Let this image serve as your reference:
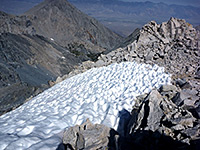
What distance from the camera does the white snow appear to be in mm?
6676

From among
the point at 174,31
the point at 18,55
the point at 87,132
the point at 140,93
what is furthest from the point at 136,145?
the point at 18,55

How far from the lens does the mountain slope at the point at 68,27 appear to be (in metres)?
112

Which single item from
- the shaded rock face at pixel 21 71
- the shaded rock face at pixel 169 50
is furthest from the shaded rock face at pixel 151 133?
the shaded rock face at pixel 21 71

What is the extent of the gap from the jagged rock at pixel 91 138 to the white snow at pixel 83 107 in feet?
3.13

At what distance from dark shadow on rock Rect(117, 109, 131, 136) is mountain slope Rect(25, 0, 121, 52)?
3738 inches

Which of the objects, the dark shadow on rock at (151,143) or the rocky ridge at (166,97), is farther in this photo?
the rocky ridge at (166,97)

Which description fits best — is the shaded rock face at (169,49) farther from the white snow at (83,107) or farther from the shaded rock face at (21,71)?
the shaded rock face at (21,71)

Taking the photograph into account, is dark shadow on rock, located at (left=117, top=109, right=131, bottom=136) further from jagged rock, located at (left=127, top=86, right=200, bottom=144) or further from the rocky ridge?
jagged rock, located at (left=127, top=86, right=200, bottom=144)

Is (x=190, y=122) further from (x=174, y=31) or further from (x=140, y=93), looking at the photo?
(x=174, y=31)

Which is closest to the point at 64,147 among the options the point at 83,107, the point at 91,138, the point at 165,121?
the point at 91,138

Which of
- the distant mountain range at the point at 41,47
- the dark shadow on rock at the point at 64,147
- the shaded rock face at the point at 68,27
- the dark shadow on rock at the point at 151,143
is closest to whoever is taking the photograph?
the dark shadow on rock at the point at 151,143

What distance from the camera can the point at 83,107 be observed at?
9.32 m

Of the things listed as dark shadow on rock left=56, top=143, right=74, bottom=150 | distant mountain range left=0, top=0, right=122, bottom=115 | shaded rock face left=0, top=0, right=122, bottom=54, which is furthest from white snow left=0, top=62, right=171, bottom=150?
shaded rock face left=0, top=0, right=122, bottom=54

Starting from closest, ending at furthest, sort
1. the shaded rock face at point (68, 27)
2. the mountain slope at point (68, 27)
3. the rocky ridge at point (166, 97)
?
the rocky ridge at point (166, 97), the shaded rock face at point (68, 27), the mountain slope at point (68, 27)
